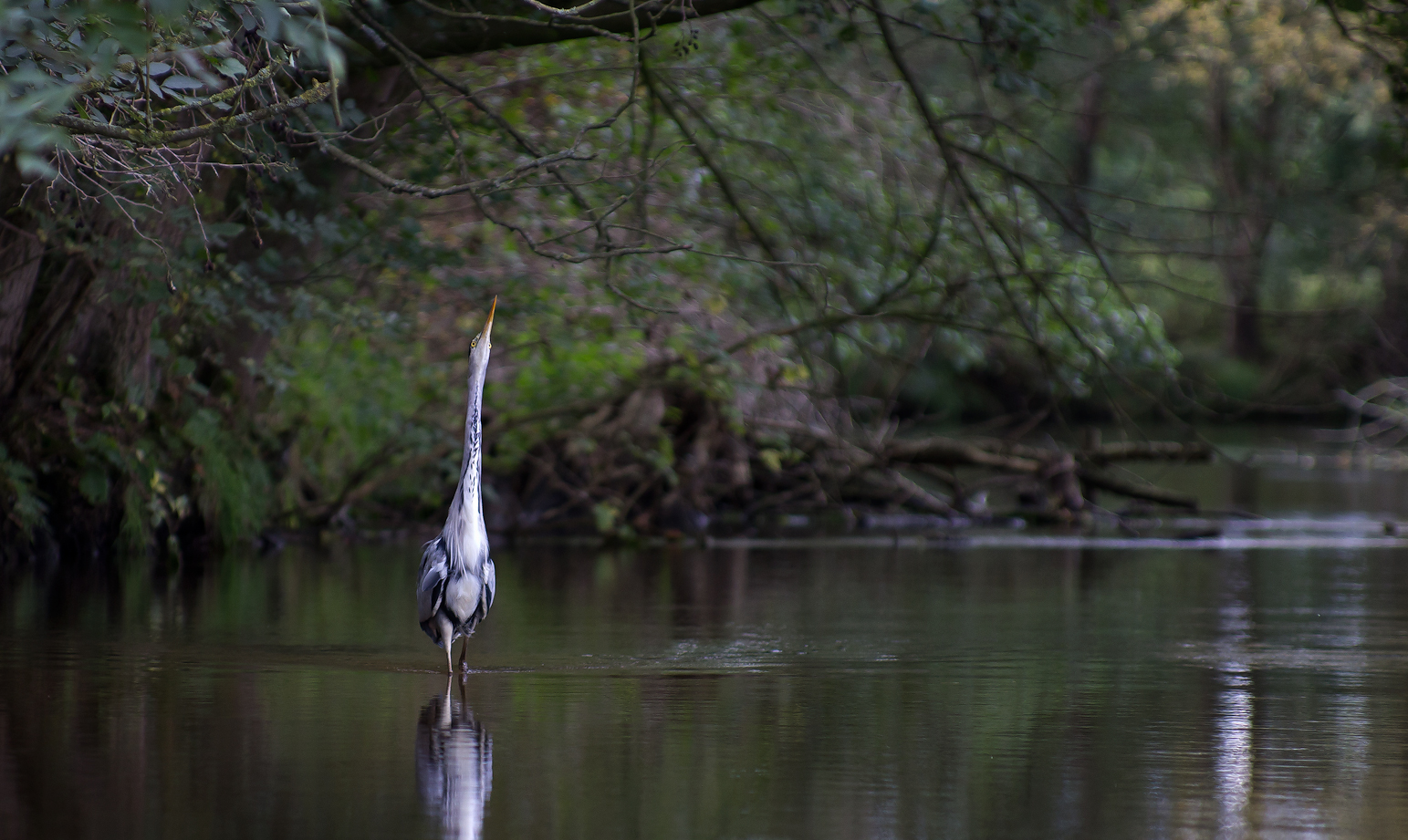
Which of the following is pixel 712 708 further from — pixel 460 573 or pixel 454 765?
pixel 454 765

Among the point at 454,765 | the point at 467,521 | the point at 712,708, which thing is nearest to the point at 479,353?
the point at 467,521

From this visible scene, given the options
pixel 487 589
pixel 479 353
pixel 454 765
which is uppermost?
pixel 479 353

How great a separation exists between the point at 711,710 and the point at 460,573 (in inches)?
53.1

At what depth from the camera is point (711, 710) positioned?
730 cm

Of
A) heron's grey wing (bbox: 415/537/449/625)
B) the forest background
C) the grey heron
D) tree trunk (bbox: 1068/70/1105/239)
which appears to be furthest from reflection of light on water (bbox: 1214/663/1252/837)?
tree trunk (bbox: 1068/70/1105/239)

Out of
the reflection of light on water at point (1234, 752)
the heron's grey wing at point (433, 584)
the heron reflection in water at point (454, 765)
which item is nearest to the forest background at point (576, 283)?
the heron's grey wing at point (433, 584)

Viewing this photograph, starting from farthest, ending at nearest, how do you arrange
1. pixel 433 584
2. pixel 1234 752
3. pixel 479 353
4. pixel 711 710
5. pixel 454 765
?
1. pixel 479 353
2. pixel 433 584
3. pixel 711 710
4. pixel 1234 752
5. pixel 454 765

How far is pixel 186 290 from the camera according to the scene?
38.1ft

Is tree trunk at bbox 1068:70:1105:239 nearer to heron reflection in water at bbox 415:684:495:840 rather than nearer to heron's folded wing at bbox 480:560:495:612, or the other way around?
heron's folded wing at bbox 480:560:495:612

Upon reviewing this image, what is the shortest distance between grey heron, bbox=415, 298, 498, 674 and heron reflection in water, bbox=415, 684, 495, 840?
1.59ft

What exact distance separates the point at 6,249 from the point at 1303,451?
2542cm

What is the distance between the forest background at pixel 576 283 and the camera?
36.9ft

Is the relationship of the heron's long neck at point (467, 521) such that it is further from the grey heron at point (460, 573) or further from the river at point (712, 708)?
the river at point (712, 708)

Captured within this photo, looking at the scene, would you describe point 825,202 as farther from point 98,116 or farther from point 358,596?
A: point 98,116
